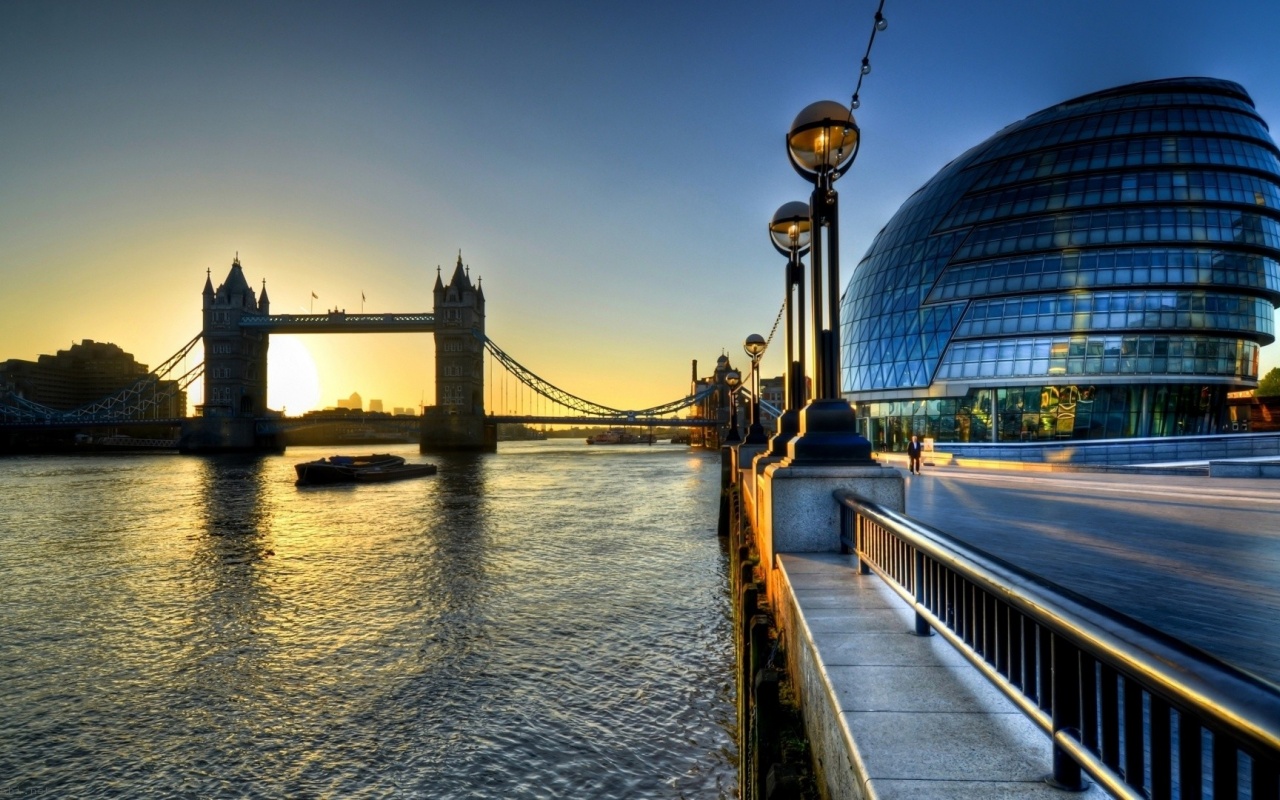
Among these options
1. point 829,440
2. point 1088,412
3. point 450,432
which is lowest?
point 450,432

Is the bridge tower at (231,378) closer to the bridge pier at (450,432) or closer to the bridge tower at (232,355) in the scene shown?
the bridge tower at (232,355)

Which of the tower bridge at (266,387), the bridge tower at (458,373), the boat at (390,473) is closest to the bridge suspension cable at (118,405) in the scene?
the tower bridge at (266,387)

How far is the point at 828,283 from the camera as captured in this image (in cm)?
664

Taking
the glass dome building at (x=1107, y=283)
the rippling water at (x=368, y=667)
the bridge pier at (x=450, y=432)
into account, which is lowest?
the rippling water at (x=368, y=667)

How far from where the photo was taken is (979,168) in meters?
57.4

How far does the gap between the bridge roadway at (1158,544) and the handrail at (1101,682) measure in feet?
6.02

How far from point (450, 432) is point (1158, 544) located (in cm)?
10008

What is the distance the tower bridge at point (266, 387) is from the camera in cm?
10238

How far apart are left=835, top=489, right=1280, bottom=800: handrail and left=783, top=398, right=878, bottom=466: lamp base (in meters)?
2.47

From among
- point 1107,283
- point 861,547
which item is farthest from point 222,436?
point 861,547

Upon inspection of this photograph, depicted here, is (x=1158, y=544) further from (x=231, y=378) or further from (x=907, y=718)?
(x=231, y=378)

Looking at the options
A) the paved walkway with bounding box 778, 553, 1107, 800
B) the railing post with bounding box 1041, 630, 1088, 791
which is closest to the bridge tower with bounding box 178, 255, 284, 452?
the paved walkway with bounding box 778, 553, 1107, 800

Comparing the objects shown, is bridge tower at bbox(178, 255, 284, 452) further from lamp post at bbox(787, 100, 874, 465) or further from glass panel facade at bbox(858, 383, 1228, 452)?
lamp post at bbox(787, 100, 874, 465)

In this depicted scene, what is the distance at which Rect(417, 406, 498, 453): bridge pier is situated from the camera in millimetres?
101062
